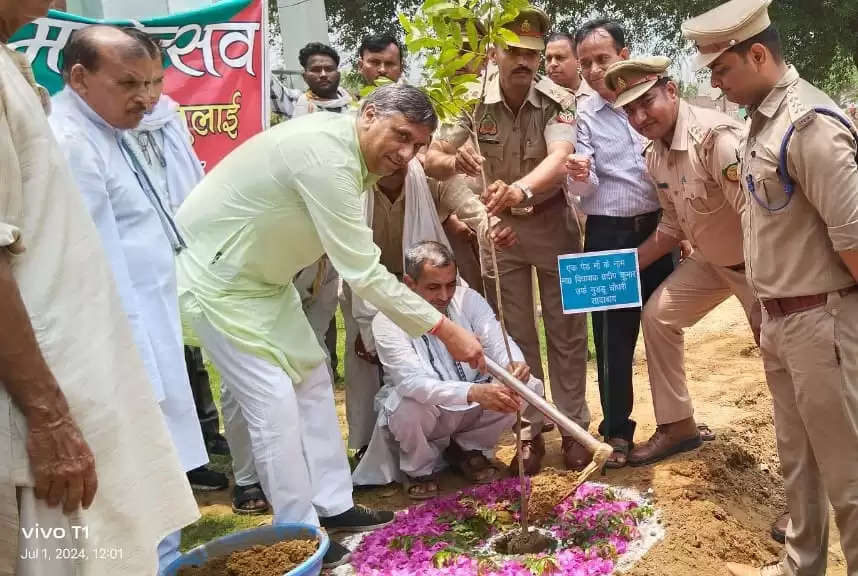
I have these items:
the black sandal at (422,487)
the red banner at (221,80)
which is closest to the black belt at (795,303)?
the black sandal at (422,487)

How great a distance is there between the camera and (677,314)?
4211 millimetres

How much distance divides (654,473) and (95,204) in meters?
2.96

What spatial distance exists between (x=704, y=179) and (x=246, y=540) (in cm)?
253

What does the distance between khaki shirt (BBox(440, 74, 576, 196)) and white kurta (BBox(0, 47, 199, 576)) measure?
2931 mm

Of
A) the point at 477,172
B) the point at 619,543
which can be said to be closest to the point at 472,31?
the point at 477,172

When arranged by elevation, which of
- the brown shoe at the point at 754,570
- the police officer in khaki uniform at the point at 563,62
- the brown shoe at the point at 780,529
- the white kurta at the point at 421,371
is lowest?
the brown shoe at the point at 780,529

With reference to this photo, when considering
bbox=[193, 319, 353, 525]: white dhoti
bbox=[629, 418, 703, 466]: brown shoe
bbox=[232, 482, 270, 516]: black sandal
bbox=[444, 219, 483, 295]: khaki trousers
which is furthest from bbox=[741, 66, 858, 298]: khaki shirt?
bbox=[232, 482, 270, 516]: black sandal

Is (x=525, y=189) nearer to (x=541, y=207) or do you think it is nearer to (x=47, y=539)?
(x=541, y=207)

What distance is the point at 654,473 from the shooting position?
14.0 ft

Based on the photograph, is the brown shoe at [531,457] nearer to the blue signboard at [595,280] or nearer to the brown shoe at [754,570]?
the blue signboard at [595,280]

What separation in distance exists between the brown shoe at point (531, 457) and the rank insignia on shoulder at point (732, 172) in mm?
1722

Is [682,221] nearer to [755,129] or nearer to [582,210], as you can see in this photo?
[582,210]

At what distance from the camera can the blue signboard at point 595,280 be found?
162 inches

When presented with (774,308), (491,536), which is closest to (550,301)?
(491,536)
